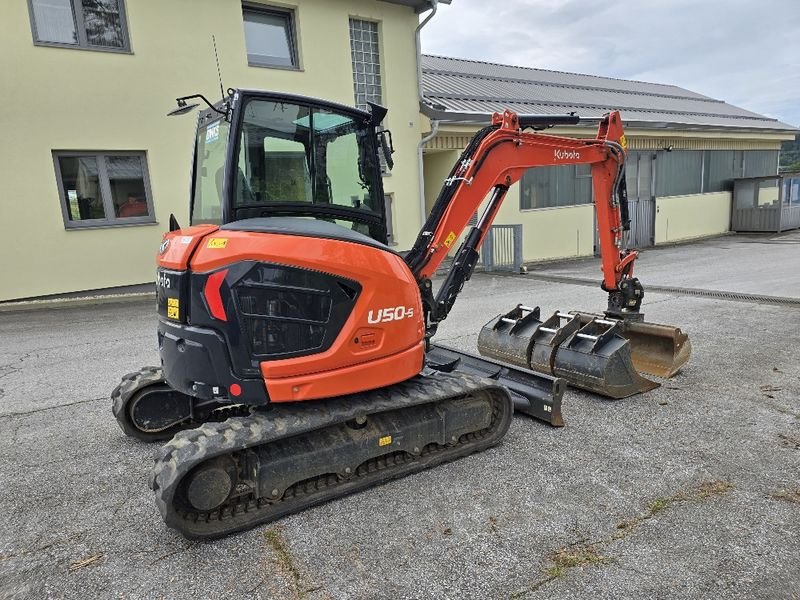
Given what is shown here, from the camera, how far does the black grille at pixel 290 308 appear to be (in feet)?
9.37

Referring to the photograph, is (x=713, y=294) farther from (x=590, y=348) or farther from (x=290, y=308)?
(x=290, y=308)

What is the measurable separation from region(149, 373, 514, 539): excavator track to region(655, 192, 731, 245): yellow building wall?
A: 57.1ft

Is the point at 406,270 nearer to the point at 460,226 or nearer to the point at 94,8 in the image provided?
the point at 460,226

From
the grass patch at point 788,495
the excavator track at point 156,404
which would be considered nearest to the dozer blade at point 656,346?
the grass patch at point 788,495

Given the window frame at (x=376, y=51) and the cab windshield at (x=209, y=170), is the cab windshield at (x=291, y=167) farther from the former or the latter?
the window frame at (x=376, y=51)

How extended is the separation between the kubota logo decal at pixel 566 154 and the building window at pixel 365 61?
26.4 feet

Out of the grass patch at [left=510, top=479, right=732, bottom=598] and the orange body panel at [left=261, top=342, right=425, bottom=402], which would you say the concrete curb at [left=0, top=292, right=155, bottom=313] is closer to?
the orange body panel at [left=261, top=342, right=425, bottom=402]

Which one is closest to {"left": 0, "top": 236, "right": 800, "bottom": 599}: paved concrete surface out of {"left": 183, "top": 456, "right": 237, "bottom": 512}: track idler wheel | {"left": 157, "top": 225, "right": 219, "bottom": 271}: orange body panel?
{"left": 183, "top": 456, "right": 237, "bottom": 512}: track idler wheel

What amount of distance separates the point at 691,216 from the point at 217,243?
68.3 ft

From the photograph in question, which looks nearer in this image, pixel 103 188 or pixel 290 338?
pixel 290 338

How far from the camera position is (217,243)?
2857 mm

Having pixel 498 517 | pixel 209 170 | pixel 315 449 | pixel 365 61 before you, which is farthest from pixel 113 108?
pixel 498 517

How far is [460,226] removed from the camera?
13.4ft

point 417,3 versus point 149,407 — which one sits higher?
point 417,3
